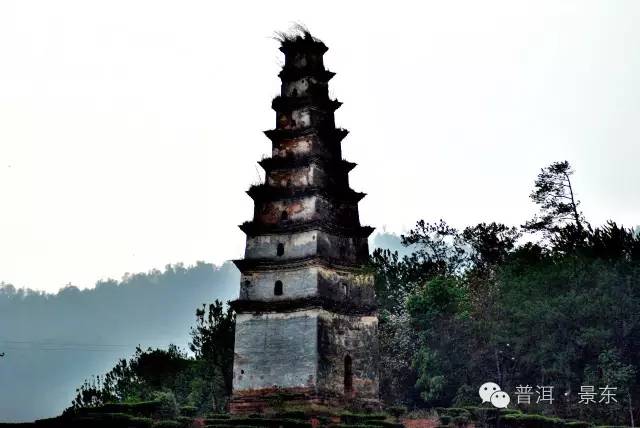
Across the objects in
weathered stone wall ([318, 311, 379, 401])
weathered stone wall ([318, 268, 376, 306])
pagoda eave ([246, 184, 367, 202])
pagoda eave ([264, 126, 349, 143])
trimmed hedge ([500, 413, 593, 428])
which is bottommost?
trimmed hedge ([500, 413, 593, 428])

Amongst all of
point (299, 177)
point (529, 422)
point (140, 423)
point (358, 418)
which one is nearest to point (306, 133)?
point (299, 177)

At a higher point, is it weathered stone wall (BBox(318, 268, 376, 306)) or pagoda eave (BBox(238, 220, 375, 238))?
pagoda eave (BBox(238, 220, 375, 238))

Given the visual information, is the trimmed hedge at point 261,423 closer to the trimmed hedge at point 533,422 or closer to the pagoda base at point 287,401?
the pagoda base at point 287,401

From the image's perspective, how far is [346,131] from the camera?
128ft

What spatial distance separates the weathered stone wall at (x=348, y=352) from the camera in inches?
1289

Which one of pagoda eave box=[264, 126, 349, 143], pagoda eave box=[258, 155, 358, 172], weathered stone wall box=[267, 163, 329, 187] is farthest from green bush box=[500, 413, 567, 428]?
pagoda eave box=[264, 126, 349, 143]

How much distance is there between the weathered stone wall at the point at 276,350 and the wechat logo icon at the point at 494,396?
8.84 metres

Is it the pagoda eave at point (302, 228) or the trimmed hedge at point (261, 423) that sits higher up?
the pagoda eave at point (302, 228)

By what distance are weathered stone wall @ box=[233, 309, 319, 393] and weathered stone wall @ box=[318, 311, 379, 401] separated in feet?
1.64

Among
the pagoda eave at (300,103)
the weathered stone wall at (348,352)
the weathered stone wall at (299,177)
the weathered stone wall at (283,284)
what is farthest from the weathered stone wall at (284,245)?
the pagoda eave at (300,103)

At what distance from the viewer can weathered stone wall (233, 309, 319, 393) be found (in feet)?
106

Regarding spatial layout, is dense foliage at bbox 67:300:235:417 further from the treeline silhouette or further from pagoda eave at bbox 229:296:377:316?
the treeline silhouette

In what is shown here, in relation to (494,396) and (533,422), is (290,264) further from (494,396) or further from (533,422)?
(533,422)

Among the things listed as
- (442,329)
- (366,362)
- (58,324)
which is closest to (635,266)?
(442,329)
